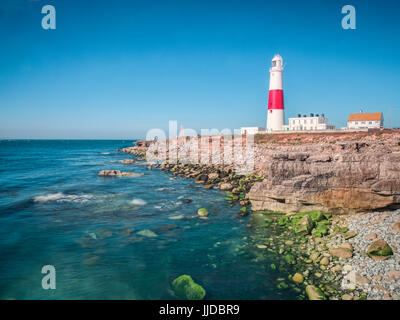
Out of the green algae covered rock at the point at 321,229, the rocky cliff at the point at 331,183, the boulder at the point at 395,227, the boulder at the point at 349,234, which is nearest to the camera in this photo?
the boulder at the point at 395,227

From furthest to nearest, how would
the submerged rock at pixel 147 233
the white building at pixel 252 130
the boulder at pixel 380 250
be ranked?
1. the white building at pixel 252 130
2. the submerged rock at pixel 147 233
3. the boulder at pixel 380 250

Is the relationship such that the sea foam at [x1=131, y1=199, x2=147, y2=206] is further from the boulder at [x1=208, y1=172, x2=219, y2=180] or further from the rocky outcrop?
the rocky outcrop

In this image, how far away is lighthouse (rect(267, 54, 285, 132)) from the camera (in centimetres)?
4691

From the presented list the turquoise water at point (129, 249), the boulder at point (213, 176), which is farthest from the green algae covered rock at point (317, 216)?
the boulder at point (213, 176)

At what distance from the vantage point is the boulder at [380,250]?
30.2 ft

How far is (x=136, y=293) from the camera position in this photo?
906cm

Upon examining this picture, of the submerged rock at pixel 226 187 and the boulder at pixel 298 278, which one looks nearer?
the boulder at pixel 298 278

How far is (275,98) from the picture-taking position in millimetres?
48188

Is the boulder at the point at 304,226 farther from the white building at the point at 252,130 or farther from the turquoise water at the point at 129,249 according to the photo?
the white building at the point at 252,130

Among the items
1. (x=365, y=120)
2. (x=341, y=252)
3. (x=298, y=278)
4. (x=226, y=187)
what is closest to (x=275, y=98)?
(x=365, y=120)

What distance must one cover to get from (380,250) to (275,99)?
4256cm

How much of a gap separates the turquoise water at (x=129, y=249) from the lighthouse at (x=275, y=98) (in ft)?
106
